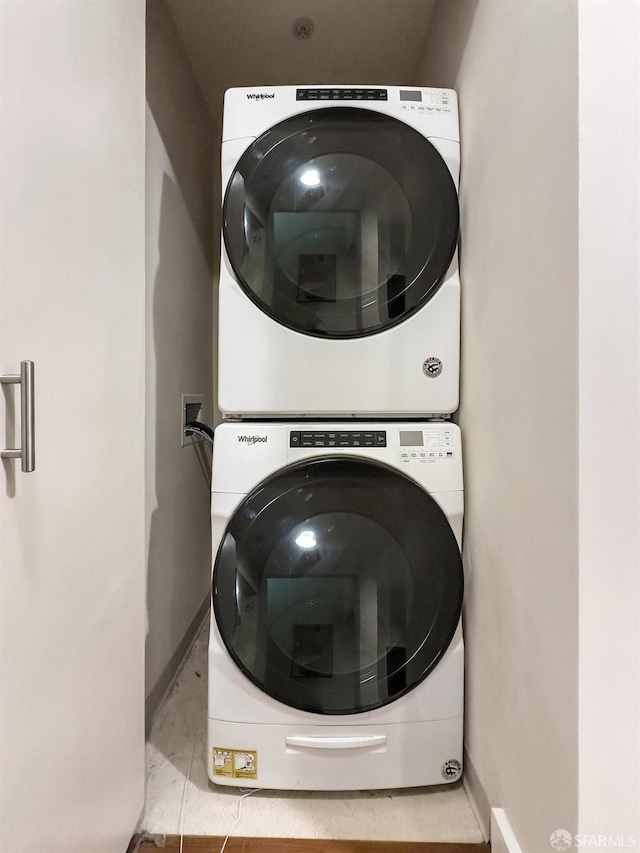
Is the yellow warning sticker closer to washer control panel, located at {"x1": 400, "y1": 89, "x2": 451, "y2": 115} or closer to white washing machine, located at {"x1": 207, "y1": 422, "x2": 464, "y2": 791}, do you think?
white washing machine, located at {"x1": 207, "y1": 422, "x2": 464, "y2": 791}

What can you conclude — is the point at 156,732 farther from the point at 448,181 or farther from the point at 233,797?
the point at 448,181

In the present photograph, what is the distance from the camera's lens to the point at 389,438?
1.27m

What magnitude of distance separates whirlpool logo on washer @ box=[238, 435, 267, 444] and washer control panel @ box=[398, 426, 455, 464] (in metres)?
0.34

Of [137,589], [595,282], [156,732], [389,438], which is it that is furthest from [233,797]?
[595,282]

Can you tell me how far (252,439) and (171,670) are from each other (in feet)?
3.09

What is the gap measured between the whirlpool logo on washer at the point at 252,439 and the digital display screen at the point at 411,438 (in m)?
0.34

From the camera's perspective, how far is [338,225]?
4.21 ft

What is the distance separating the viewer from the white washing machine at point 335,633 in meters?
1.21

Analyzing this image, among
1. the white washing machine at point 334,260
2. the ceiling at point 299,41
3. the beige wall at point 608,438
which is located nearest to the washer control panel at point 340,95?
the white washing machine at point 334,260

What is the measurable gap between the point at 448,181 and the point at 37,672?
1316 millimetres

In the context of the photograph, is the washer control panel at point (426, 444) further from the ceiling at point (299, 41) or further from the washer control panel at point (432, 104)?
the ceiling at point (299, 41)

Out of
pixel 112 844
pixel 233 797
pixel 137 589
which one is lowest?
pixel 233 797

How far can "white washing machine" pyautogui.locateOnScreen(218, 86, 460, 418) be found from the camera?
1.28 metres

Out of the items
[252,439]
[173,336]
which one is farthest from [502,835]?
[173,336]
